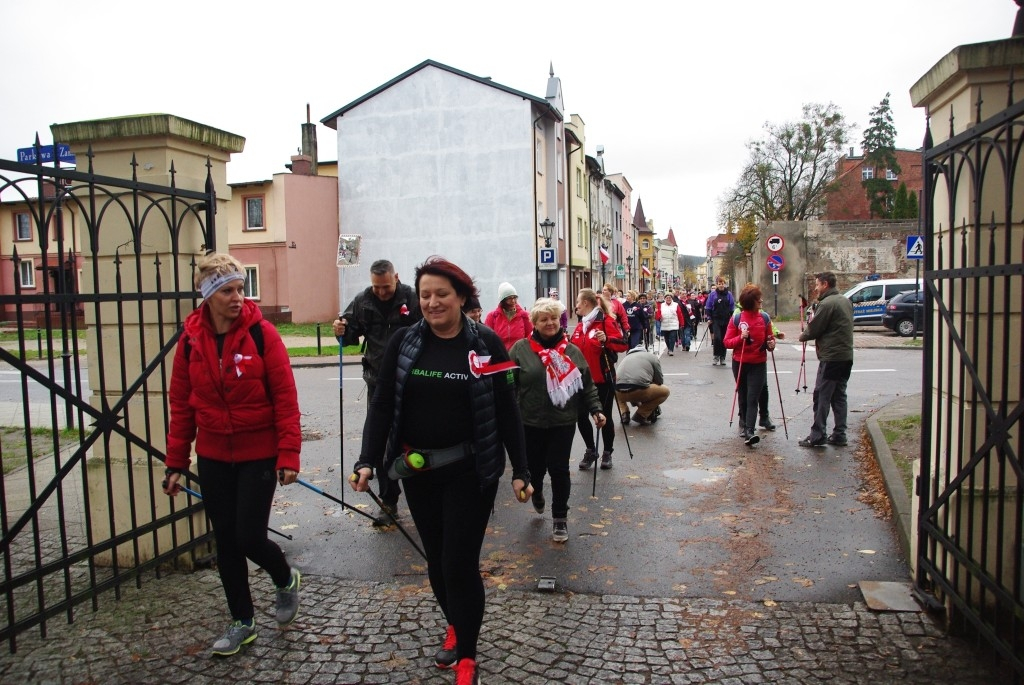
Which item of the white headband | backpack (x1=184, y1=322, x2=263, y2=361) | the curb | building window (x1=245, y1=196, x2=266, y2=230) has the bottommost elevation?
the curb

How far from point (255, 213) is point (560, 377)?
1274 inches

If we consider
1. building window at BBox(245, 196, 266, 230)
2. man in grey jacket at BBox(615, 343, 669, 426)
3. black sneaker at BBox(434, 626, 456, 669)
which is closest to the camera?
black sneaker at BBox(434, 626, 456, 669)

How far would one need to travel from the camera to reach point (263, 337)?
402cm

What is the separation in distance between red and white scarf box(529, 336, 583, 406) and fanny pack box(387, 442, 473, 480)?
2340mm

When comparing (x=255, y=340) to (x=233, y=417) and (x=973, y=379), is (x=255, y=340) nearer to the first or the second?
(x=233, y=417)

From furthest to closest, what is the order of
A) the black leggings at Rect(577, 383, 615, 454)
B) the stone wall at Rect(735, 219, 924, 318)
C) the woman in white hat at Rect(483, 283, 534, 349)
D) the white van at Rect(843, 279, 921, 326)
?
the stone wall at Rect(735, 219, 924, 318), the white van at Rect(843, 279, 921, 326), the woman in white hat at Rect(483, 283, 534, 349), the black leggings at Rect(577, 383, 615, 454)

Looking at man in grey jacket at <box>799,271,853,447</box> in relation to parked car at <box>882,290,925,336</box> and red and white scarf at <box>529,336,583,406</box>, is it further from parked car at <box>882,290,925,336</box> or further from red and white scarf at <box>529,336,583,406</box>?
parked car at <box>882,290,925,336</box>

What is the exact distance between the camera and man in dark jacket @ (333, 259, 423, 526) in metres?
6.36

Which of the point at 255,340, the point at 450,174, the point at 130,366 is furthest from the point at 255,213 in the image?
the point at 255,340

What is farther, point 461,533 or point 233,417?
point 233,417

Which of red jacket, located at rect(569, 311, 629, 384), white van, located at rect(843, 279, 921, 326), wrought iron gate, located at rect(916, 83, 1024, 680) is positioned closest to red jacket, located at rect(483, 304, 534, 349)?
red jacket, located at rect(569, 311, 629, 384)

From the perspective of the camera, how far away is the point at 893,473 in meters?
6.85

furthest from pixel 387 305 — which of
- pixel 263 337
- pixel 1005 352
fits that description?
pixel 1005 352

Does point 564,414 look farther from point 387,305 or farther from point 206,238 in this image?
point 206,238
